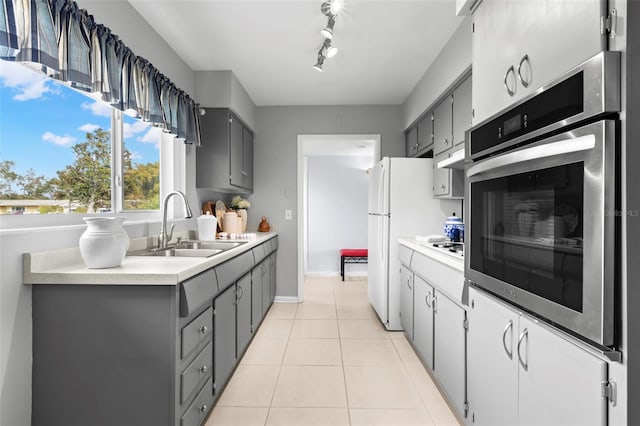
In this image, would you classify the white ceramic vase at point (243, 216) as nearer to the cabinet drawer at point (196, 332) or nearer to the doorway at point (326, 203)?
the cabinet drawer at point (196, 332)

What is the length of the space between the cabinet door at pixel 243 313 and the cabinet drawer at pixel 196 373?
0.60 m

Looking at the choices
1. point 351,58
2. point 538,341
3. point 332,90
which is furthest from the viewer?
point 332,90

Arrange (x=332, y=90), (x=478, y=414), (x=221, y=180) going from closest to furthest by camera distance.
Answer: (x=478, y=414) < (x=221, y=180) < (x=332, y=90)

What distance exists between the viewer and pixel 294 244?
4621mm

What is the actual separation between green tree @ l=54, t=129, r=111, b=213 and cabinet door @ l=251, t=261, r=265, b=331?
138 centimetres

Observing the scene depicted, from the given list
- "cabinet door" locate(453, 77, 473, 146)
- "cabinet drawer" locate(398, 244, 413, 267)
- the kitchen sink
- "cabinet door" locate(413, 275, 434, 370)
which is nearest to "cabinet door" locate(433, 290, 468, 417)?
"cabinet door" locate(413, 275, 434, 370)

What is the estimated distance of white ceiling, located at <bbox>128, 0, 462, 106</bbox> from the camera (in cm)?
238

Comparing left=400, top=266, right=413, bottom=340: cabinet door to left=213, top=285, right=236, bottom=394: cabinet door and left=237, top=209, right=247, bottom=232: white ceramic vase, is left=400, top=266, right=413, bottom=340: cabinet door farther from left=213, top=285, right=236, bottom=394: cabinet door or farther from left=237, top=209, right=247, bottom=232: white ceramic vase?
left=237, top=209, right=247, bottom=232: white ceramic vase

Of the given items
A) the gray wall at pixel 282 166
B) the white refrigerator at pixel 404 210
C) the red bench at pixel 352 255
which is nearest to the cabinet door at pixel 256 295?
the gray wall at pixel 282 166

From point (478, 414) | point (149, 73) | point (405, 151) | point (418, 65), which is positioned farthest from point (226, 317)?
point (405, 151)

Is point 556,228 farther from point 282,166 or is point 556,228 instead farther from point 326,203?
point 326,203

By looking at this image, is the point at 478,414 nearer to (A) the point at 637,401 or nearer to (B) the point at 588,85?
(A) the point at 637,401

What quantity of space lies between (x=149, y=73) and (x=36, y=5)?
0.94m

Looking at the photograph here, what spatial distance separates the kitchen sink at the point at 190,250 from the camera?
244 centimetres
